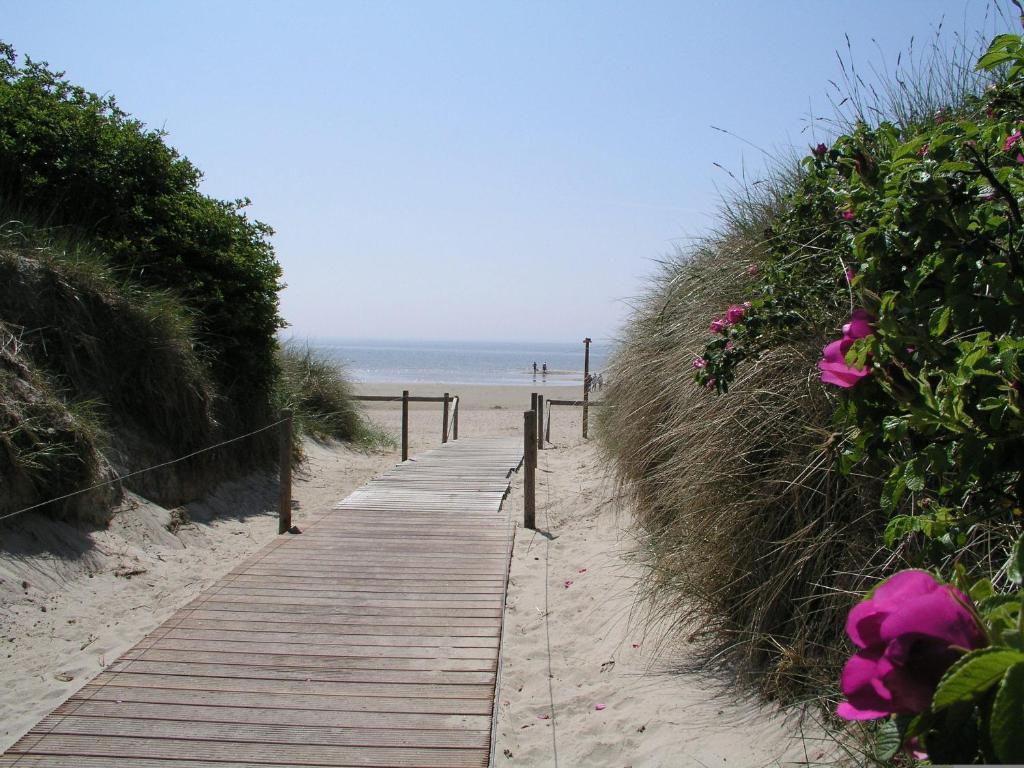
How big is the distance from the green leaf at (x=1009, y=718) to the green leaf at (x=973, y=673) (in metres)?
0.02

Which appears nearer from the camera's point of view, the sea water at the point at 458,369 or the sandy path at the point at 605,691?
the sandy path at the point at 605,691

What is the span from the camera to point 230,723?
3.74m

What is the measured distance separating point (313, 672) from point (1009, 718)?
13.3 ft

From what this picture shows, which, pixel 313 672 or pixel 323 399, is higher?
pixel 323 399

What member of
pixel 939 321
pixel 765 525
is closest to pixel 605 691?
pixel 765 525

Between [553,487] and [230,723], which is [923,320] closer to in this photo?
[230,723]

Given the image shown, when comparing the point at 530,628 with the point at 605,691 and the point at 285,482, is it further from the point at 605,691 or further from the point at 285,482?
the point at 285,482

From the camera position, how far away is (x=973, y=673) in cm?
85

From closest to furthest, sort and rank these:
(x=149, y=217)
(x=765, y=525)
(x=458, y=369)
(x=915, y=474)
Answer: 1. (x=915, y=474)
2. (x=765, y=525)
3. (x=149, y=217)
4. (x=458, y=369)

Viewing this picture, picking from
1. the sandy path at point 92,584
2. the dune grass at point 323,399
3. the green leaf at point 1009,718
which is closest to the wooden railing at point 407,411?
the dune grass at point 323,399

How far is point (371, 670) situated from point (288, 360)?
11.4 m

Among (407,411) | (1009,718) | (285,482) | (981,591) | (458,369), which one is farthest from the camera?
(458,369)

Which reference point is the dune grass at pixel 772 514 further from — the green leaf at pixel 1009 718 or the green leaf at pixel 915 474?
the green leaf at pixel 1009 718

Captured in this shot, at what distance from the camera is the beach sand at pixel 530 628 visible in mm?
3574
